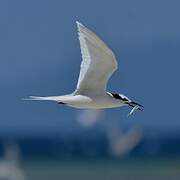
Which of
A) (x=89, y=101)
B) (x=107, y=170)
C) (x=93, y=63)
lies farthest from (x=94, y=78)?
(x=107, y=170)

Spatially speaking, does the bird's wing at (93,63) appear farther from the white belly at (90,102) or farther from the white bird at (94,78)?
the white belly at (90,102)

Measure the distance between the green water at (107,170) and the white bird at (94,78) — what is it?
32992 mm

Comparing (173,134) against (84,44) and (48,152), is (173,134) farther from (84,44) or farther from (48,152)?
(84,44)

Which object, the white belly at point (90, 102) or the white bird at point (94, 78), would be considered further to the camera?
the white belly at point (90, 102)

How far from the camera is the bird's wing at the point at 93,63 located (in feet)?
39.8

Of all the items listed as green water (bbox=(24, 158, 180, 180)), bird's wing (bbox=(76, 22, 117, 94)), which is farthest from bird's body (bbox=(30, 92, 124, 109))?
green water (bbox=(24, 158, 180, 180))

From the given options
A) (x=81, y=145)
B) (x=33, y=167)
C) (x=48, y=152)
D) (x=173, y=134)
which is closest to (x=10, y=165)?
(x=33, y=167)

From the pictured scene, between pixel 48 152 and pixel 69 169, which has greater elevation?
pixel 69 169

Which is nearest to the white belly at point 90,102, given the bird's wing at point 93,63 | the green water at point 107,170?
the bird's wing at point 93,63

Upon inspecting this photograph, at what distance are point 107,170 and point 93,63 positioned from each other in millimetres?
43623

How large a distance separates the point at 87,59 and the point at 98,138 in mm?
79136

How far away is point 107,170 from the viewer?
56.2 m

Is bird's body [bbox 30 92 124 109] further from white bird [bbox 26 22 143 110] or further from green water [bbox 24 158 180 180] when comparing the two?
green water [bbox 24 158 180 180]

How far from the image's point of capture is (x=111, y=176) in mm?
50438
